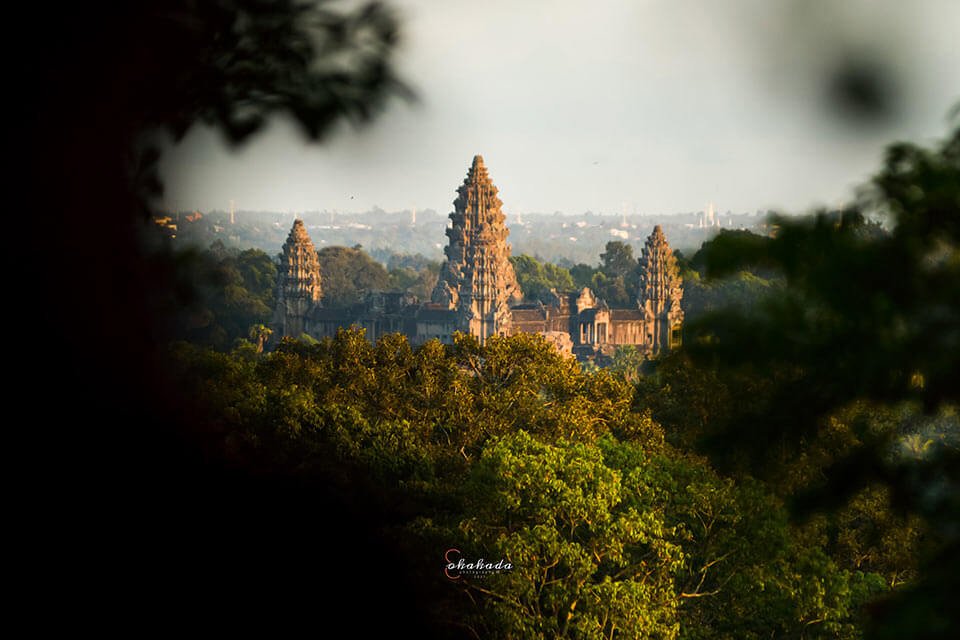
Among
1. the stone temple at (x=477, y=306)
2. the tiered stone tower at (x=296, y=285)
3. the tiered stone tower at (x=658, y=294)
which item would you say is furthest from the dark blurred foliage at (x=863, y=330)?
the tiered stone tower at (x=658, y=294)

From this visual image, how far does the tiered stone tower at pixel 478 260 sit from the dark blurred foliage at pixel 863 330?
409 ft

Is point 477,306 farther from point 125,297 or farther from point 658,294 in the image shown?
point 125,297

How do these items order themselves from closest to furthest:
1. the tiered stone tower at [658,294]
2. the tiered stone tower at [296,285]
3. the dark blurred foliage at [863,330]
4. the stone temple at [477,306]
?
the dark blurred foliage at [863,330]
the tiered stone tower at [296,285]
the stone temple at [477,306]
the tiered stone tower at [658,294]

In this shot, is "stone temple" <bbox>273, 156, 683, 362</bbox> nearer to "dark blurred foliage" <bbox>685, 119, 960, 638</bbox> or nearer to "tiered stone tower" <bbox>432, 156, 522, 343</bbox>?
"tiered stone tower" <bbox>432, 156, 522, 343</bbox>

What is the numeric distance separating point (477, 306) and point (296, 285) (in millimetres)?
19442

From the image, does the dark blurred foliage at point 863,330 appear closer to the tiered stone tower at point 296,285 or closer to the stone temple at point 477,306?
the stone temple at point 477,306

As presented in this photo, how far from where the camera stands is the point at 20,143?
6199 millimetres

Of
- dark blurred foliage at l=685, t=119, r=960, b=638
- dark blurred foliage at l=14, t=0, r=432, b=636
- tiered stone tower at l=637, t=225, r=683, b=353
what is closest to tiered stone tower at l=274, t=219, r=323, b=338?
tiered stone tower at l=637, t=225, r=683, b=353

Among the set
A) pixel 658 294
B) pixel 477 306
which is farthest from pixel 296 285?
pixel 658 294

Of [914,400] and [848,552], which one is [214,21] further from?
[848,552]

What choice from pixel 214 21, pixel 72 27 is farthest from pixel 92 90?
pixel 214 21

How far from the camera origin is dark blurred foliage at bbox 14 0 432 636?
6180 millimetres

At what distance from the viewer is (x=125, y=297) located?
652cm

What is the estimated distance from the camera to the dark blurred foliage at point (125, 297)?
6.18 m
